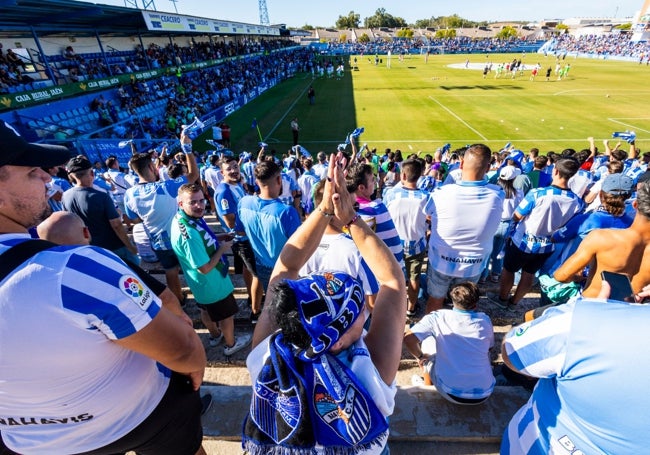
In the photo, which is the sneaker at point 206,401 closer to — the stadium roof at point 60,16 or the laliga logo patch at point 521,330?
the laliga logo patch at point 521,330

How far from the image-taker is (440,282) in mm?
4191

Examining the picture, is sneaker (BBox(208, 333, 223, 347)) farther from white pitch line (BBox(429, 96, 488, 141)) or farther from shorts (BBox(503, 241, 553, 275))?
white pitch line (BBox(429, 96, 488, 141))

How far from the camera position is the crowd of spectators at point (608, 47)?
55.0 metres

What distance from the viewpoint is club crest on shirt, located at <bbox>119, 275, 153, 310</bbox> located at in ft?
4.72

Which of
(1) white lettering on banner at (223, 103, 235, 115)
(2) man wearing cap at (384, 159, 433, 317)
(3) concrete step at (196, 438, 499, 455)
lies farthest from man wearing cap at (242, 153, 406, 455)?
(1) white lettering on banner at (223, 103, 235, 115)

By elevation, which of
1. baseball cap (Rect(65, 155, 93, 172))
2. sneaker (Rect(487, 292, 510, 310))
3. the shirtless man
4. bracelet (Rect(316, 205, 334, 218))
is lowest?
sneaker (Rect(487, 292, 510, 310))

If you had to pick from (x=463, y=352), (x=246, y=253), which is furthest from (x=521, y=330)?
(x=246, y=253)

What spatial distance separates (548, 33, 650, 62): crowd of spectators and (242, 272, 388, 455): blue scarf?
67.0 metres

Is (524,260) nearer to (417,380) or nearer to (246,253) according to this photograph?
(417,380)

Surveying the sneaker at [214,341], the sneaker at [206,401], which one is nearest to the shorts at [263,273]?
the sneaker at [214,341]

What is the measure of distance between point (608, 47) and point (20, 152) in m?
89.5

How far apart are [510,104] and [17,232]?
27.9 meters

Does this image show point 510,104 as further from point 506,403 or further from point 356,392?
point 356,392

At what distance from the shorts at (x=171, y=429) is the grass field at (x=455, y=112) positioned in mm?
14904
